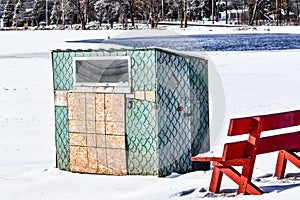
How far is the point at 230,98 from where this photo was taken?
14.3 metres

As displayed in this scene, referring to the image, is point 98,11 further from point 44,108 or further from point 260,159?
point 260,159

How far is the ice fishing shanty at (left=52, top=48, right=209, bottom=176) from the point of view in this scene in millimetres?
6434

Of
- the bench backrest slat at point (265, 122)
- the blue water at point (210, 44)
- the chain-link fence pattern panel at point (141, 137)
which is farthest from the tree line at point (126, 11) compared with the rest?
the bench backrest slat at point (265, 122)

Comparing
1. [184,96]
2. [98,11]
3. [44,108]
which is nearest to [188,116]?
[184,96]

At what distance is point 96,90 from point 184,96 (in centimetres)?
97

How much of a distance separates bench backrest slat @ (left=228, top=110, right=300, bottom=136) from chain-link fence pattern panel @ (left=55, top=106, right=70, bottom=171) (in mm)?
2434

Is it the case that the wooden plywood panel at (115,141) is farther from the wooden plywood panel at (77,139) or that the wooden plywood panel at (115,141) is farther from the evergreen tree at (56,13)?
the evergreen tree at (56,13)

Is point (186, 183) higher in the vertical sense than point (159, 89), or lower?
lower

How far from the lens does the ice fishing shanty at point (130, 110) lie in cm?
643

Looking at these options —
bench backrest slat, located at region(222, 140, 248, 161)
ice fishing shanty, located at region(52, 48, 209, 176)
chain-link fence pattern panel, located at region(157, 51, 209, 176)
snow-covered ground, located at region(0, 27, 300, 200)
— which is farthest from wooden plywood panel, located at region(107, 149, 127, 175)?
bench backrest slat, located at region(222, 140, 248, 161)

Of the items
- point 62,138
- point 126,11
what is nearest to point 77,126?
point 62,138

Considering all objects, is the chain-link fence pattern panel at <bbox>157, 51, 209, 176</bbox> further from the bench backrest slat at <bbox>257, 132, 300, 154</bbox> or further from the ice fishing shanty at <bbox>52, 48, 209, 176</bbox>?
the bench backrest slat at <bbox>257, 132, 300, 154</bbox>

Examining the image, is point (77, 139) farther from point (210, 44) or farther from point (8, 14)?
point (8, 14)

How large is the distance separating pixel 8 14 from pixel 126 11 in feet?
45.8
